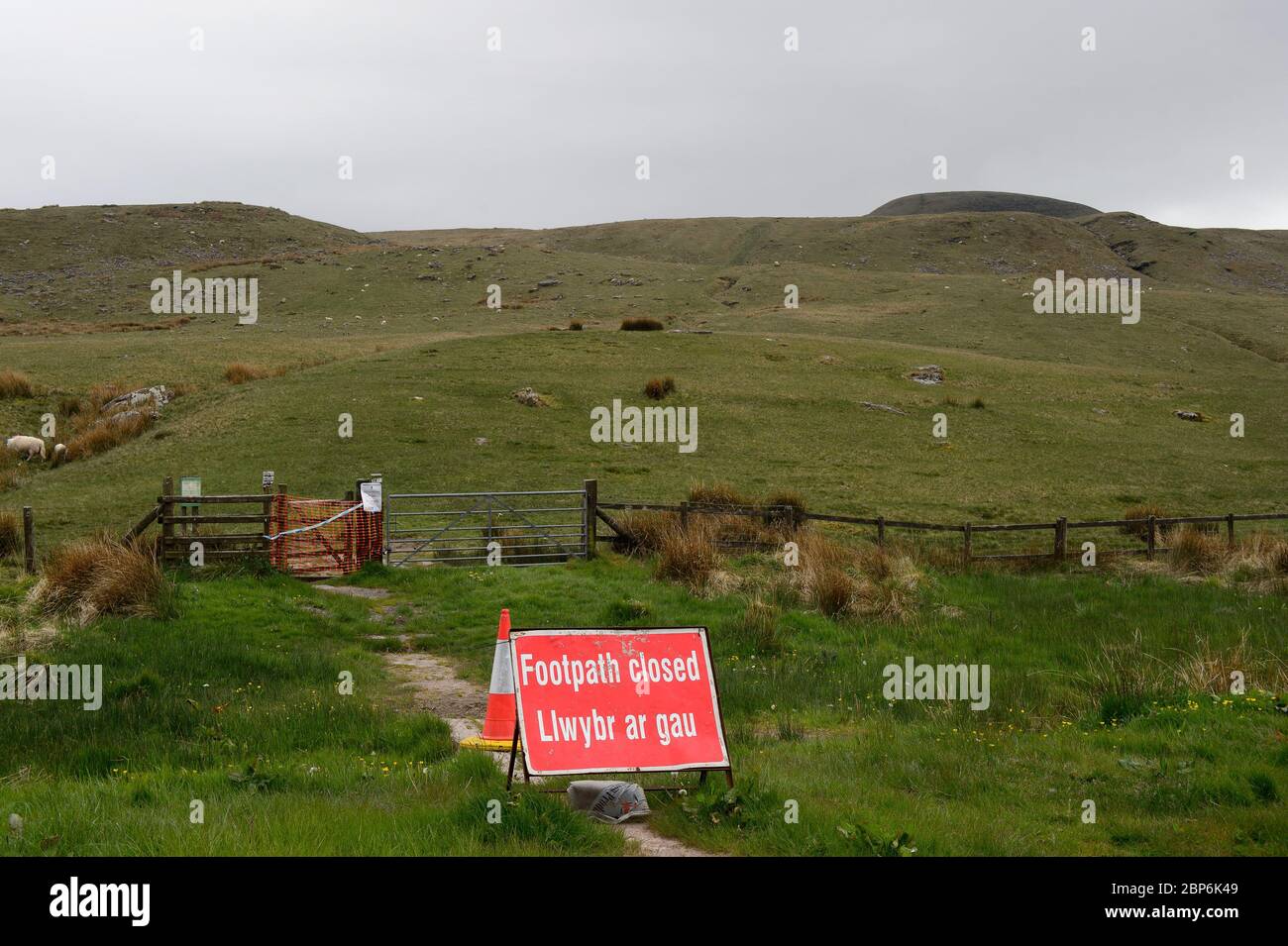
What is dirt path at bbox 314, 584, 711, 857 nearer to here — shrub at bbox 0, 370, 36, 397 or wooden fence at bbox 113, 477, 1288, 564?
wooden fence at bbox 113, 477, 1288, 564

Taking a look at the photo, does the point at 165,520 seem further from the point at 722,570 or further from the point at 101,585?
the point at 722,570

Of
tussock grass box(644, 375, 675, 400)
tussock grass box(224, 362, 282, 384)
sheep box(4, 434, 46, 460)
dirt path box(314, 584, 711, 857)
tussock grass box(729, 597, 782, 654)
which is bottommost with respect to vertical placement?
dirt path box(314, 584, 711, 857)

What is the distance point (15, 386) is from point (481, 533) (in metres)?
25.2

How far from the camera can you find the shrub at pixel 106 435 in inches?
1284

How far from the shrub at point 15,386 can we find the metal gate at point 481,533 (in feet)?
69.3

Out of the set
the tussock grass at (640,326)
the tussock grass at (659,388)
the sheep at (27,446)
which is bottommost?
the sheep at (27,446)

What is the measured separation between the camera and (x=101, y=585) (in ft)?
49.1

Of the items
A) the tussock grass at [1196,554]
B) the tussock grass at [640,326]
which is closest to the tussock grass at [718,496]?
the tussock grass at [1196,554]

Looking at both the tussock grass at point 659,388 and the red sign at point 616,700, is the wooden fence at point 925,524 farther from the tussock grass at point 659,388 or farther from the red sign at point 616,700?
the tussock grass at point 659,388

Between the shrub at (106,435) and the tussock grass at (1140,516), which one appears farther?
the shrub at (106,435)

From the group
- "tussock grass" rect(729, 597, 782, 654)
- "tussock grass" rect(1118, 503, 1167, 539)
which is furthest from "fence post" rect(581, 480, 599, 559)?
"tussock grass" rect(1118, 503, 1167, 539)

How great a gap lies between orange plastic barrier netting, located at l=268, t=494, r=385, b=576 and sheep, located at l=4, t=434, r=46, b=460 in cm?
1612

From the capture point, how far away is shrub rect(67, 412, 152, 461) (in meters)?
32.6
